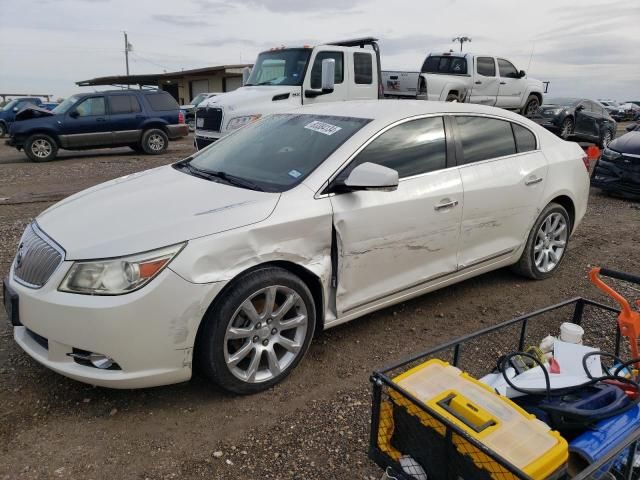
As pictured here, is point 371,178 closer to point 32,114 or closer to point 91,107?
point 91,107

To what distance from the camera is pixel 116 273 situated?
245 cm

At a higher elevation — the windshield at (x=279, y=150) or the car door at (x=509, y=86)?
the car door at (x=509, y=86)

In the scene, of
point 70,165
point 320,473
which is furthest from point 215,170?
point 70,165

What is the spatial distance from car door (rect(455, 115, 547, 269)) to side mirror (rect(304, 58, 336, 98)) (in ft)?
17.5

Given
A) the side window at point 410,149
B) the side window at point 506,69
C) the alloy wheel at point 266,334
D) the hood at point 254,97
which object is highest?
the side window at point 506,69

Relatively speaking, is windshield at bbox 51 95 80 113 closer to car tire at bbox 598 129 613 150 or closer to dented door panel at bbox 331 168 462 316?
dented door panel at bbox 331 168 462 316

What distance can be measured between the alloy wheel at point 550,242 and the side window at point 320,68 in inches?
235

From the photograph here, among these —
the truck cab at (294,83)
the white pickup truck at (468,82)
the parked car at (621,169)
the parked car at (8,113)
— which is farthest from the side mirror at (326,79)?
the parked car at (8,113)

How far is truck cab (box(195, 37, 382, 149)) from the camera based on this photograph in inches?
357

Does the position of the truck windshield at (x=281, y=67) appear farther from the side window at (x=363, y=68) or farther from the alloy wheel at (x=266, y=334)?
the alloy wheel at (x=266, y=334)

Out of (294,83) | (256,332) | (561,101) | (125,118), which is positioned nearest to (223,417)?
(256,332)

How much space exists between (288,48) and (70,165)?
226 inches

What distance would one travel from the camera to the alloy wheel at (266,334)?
2.72 metres

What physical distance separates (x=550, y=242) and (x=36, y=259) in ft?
13.4
